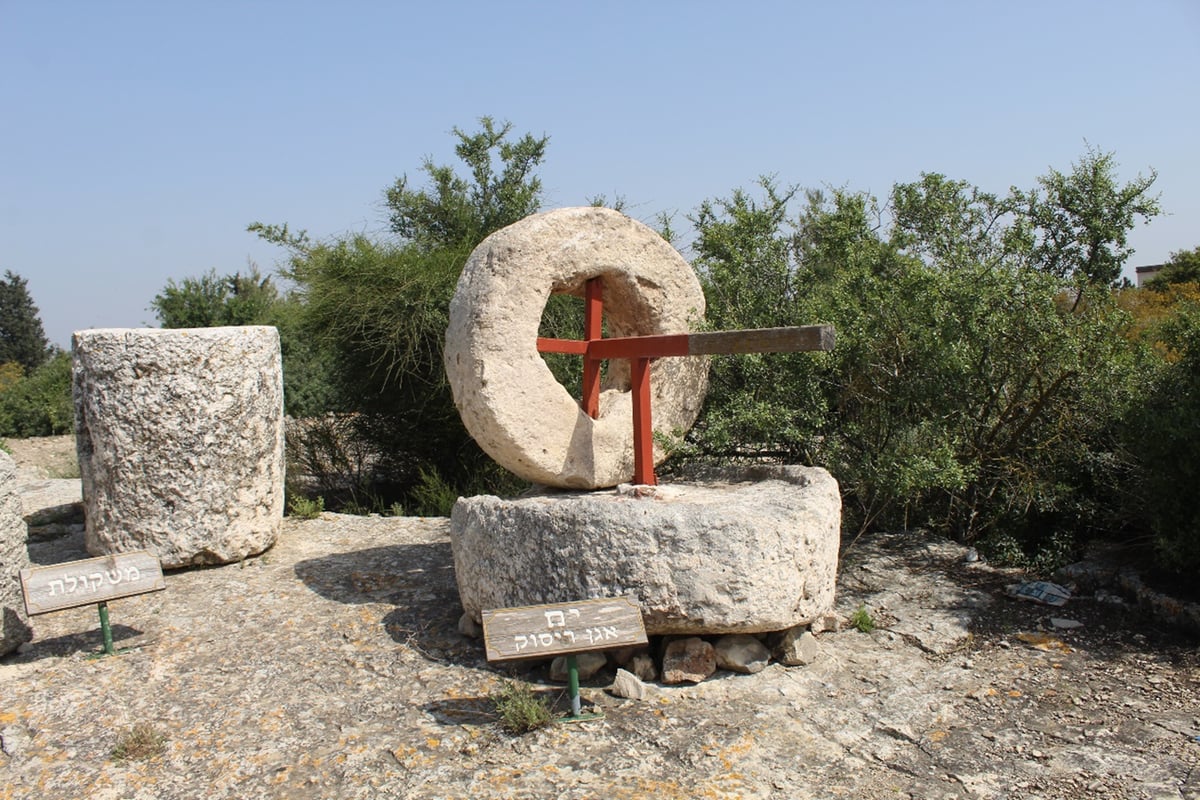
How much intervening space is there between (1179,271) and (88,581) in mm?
13738

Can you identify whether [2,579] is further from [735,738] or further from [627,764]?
[735,738]

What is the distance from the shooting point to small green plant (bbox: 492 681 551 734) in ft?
11.2

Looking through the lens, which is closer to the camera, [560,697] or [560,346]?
[560,697]

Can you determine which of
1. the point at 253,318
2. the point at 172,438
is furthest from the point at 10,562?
the point at 253,318

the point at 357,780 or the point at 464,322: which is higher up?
the point at 464,322

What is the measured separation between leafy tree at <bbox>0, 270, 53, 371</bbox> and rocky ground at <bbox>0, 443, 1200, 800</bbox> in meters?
26.5

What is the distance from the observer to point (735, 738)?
11.1 ft

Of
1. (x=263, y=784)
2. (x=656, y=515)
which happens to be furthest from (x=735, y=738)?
(x=263, y=784)

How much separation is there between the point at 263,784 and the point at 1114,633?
383 cm

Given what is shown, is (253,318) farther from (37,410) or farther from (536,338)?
(536,338)

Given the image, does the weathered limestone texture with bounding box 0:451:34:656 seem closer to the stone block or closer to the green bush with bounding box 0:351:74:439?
the stone block

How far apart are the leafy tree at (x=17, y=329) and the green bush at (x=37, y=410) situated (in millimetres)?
15633

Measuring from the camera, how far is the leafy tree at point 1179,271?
12.5 metres

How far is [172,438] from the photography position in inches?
198
